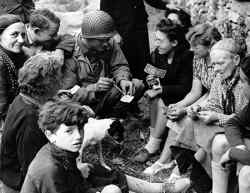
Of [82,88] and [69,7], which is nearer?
[82,88]

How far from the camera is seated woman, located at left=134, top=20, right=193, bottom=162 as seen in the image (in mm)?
5270

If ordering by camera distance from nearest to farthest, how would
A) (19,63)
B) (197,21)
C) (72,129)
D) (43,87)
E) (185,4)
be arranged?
(72,129) < (43,87) < (19,63) < (197,21) < (185,4)

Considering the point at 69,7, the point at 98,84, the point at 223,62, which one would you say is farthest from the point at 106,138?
the point at 69,7

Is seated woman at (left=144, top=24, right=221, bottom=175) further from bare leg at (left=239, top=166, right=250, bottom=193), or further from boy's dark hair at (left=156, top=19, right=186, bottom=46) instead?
bare leg at (left=239, top=166, right=250, bottom=193)

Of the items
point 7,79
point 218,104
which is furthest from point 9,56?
point 218,104

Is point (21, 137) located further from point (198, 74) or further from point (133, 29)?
point (133, 29)

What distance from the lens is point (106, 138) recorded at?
519 centimetres

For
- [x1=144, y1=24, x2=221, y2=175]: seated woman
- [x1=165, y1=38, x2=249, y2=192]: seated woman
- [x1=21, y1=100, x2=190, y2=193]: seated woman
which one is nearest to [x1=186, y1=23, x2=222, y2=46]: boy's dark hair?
[x1=144, y1=24, x2=221, y2=175]: seated woman

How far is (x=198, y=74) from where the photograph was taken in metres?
5.08

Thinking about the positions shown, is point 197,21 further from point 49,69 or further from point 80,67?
point 49,69

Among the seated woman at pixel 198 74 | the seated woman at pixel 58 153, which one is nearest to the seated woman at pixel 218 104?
the seated woman at pixel 198 74

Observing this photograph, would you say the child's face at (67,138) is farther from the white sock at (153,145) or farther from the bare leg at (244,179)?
the white sock at (153,145)

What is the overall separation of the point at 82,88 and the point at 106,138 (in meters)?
0.54

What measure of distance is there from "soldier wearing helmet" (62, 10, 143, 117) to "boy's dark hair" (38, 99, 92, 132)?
112 cm
